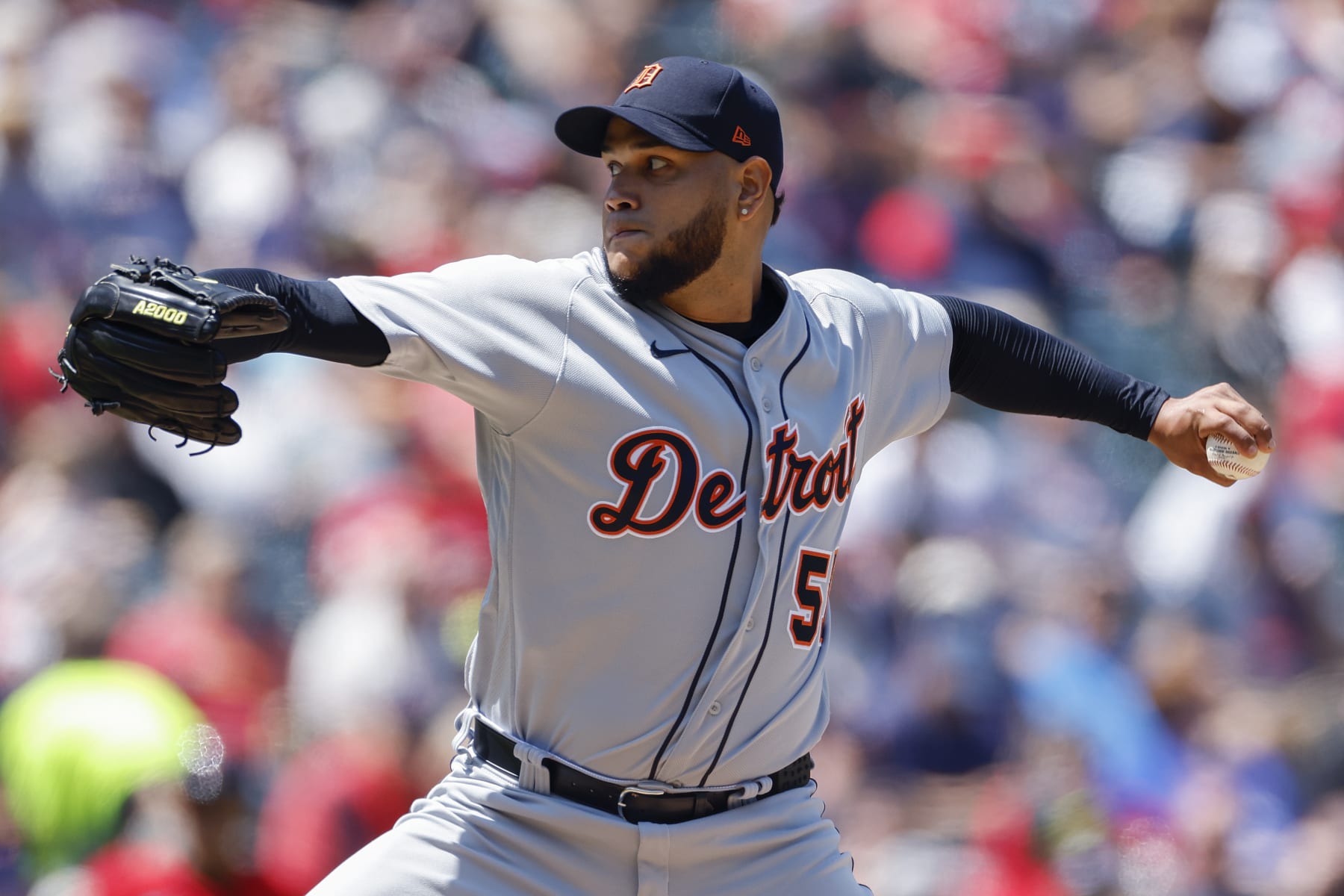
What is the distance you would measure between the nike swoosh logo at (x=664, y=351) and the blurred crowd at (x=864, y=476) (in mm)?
1774

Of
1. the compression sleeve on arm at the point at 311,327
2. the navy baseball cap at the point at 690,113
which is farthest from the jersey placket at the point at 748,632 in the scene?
the compression sleeve on arm at the point at 311,327

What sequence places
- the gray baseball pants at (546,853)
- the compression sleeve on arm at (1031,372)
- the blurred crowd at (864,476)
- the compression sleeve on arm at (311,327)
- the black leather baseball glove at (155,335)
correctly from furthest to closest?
the blurred crowd at (864,476)
the compression sleeve on arm at (1031,372)
the gray baseball pants at (546,853)
the compression sleeve on arm at (311,327)
the black leather baseball glove at (155,335)

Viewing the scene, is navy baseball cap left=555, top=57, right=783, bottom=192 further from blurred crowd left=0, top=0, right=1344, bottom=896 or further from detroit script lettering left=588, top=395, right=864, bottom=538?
blurred crowd left=0, top=0, right=1344, bottom=896

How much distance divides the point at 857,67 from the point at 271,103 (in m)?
2.57

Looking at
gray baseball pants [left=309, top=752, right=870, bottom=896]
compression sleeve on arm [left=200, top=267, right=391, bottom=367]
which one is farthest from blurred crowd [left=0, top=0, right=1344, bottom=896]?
compression sleeve on arm [left=200, top=267, right=391, bottom=367]

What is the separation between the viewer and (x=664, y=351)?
8.51 ft

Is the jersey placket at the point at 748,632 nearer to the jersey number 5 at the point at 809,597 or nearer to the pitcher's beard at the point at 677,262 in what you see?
the jersey number 5 at the point at 809,597

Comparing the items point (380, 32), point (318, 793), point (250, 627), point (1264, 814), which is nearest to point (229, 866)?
point (318, 793)

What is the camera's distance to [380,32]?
7.20m

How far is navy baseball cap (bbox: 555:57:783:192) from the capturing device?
104 inches

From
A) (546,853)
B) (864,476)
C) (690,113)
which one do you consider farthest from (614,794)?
(864,476)

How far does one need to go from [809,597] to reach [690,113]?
84 cm

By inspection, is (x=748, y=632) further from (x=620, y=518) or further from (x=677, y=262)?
(x=677, y=262)

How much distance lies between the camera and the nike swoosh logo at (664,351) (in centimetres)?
258
